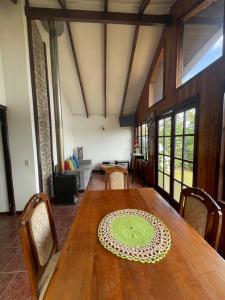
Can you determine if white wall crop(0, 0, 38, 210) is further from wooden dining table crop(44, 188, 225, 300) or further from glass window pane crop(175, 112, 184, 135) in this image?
glass window pane crop(175, 112, 184, 135)

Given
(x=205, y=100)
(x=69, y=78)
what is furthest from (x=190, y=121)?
(x=69, y=78)

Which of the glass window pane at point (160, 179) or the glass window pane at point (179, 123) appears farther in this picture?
the glass window pane at point (160, 179)

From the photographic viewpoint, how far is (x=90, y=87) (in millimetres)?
5309

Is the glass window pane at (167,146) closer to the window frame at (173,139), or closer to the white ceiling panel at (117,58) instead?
the window frame at (173,139)

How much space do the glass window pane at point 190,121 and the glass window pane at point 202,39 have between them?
55 centimetres

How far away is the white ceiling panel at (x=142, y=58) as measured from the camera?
144 inches

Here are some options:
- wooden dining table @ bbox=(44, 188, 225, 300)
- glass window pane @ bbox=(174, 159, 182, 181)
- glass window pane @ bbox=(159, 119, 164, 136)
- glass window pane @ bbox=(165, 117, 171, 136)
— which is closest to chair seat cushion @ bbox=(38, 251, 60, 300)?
wooden dining table @ bbox=(44, 188, 225, 300)

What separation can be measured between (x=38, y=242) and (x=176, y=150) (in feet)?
9.04

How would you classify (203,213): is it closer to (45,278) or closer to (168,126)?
(45,278)

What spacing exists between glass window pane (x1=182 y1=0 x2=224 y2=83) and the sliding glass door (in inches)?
26.6

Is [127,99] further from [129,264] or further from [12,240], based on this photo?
[129,264]

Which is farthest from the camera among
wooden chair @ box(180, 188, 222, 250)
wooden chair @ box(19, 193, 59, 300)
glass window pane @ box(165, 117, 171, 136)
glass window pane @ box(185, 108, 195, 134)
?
glass window pane @ box(165, 117, 171, 136)

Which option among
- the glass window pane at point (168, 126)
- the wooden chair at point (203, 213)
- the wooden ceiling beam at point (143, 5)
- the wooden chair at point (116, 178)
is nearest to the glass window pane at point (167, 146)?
the glass window pane at point (168, 126)

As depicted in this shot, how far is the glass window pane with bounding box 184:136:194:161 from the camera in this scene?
259 cm
